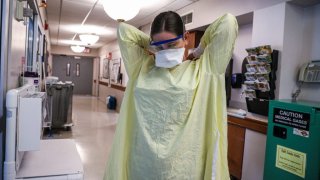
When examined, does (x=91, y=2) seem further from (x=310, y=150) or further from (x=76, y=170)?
Answer: (x=310, y=150)

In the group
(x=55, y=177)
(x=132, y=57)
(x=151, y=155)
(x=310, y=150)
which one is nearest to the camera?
(x=151, y=155)

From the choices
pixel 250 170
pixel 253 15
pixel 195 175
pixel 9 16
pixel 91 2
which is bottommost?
pixel 250 170

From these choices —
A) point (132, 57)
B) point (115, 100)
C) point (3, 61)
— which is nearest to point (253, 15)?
point (132, 57)

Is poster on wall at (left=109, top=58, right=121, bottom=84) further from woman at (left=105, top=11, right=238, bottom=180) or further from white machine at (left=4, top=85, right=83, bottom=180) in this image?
woman at (left=105, top=11, right=238, bottom=180)

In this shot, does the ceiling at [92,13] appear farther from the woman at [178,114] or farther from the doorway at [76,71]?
the doorway at [76,71]

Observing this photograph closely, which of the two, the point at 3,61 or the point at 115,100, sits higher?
the point at 3,61

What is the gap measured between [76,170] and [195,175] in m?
0.75

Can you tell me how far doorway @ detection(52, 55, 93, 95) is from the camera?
44.4ft

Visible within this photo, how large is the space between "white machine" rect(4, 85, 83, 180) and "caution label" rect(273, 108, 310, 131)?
1712mm

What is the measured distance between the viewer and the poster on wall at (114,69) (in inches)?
332

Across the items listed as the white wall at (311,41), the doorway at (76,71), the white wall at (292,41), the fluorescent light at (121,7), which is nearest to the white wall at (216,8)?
the white wall at (292,41)

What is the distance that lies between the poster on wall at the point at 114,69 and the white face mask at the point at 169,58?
7.35 meters

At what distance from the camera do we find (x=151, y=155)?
3.33 feet

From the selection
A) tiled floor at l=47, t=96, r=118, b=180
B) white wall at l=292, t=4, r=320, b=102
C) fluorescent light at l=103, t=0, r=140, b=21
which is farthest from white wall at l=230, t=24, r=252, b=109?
tiled floor at l=47, t=96, r=118, b=180
